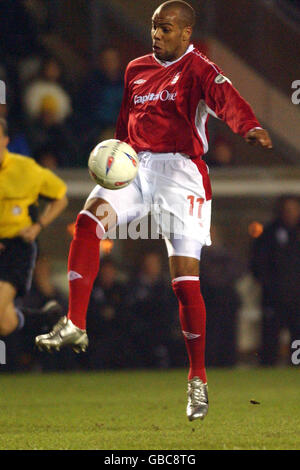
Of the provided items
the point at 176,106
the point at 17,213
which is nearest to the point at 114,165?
the point at 176,106

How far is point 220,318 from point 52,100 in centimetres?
309

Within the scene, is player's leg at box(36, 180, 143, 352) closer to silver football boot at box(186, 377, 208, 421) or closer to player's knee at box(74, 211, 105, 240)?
player's knee at box(74, 211, 105, 240)

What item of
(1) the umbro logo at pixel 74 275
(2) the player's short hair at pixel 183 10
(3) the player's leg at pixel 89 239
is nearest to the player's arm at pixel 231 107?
(2) the player's short hair at pixel 183 10

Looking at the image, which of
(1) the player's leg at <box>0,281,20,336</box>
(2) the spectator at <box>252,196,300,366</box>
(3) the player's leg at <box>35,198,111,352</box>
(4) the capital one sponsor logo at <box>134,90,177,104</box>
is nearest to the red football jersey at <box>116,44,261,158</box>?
(4) the capital one sponsor logo at <box>134,90,177,104</box>

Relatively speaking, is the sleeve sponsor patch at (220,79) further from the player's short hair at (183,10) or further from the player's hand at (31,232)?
the player's hand at (31,232)

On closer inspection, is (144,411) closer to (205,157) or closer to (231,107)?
(231,107)

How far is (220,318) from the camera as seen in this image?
11648 millimetres

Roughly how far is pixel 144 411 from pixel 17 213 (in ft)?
6.75

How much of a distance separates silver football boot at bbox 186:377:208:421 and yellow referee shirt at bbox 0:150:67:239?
2.75 metres

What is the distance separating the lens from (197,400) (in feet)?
21.3

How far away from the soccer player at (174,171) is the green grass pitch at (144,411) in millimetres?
415

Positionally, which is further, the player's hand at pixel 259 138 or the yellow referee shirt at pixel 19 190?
the yellow referee shirt at pixel 19 190

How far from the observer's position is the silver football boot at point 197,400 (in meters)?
6.39

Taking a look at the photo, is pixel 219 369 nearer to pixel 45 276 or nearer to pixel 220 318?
pixel 220 318
